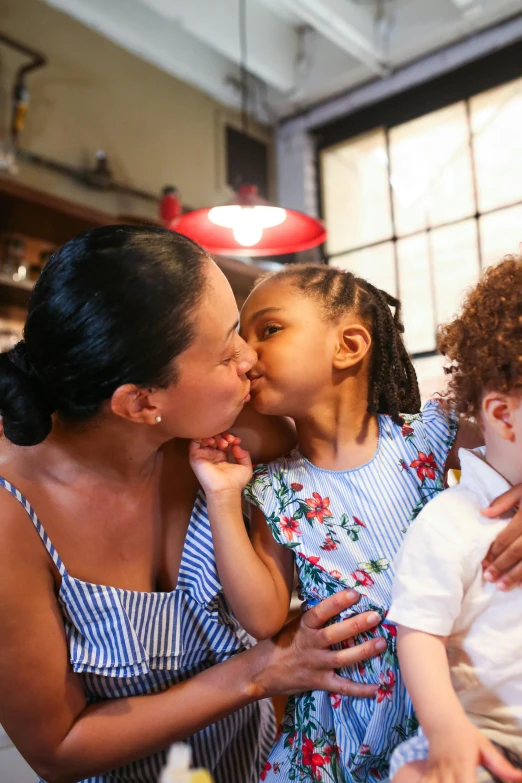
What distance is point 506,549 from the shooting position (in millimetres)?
835

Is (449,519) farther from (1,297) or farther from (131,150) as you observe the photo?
(131,150)

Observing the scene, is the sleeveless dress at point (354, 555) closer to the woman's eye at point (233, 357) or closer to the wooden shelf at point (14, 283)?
the woman's eye at point (233, 357)

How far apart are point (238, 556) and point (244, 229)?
121 cm

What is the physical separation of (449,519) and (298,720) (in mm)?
495

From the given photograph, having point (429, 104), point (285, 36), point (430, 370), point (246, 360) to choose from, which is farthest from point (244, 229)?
point (285, 36)

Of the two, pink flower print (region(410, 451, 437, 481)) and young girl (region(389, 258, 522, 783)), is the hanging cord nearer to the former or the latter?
pink flower print (region(410, 451, 437, 481))

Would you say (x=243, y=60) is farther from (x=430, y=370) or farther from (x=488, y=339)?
(x=488, y=339)

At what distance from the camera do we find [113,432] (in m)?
1.09

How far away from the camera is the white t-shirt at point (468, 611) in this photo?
2.65 feet

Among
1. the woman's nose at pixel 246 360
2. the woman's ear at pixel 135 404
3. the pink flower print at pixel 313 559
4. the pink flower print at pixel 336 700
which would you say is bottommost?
the pink flower print at pixel 336 700

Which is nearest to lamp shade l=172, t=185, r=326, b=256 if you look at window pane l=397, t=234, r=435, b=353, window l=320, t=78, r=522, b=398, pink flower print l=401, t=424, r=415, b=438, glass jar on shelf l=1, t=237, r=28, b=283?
pink flower print l=401, t=424, r=415, b=438

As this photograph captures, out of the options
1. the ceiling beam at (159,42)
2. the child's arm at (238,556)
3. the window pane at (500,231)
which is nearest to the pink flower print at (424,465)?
the child's arm at (238,556)

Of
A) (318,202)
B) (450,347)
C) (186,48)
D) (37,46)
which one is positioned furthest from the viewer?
(318,202)

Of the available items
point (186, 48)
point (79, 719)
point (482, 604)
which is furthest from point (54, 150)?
point (482, 604)
